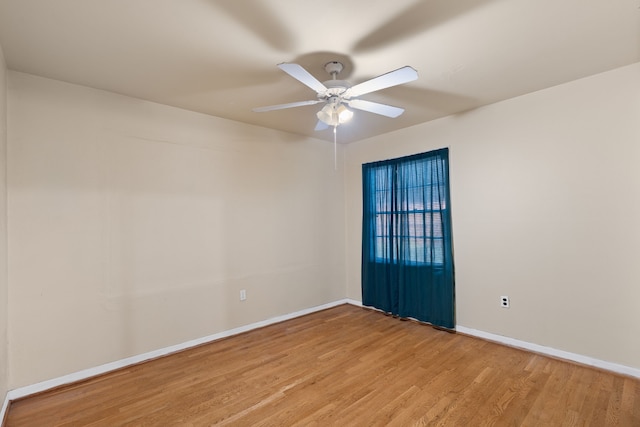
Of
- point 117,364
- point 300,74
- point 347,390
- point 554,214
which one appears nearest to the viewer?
point 300,74

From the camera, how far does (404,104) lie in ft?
10.00

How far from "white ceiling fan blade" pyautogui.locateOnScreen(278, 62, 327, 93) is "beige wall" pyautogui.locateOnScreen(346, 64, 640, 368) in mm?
2133

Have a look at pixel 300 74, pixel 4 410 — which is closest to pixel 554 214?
pixel 300 74

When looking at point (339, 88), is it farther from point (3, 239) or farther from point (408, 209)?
point (3, 239)

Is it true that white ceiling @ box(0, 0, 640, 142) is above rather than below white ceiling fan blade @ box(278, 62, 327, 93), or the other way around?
above

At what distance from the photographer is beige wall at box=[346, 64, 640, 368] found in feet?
7.84

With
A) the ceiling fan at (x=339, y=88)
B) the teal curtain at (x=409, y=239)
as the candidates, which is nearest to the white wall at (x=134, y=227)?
the teal curtain at (x=409, y=239)

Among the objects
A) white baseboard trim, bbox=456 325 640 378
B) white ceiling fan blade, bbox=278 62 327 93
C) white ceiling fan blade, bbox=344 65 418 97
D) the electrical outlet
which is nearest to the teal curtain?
white baseboard trim, bbox=456 325 640 378

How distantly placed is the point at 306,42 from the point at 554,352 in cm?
340

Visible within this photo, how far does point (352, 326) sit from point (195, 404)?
77.3 inches

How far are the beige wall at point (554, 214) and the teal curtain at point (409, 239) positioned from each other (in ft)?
0.46

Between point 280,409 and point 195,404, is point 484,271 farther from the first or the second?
point 195,404

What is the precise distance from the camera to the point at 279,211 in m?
3.86

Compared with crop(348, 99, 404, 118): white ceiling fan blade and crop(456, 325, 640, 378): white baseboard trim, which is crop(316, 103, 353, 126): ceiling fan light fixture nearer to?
crop(348, 99, 404, 118): white ceiling fan blade
